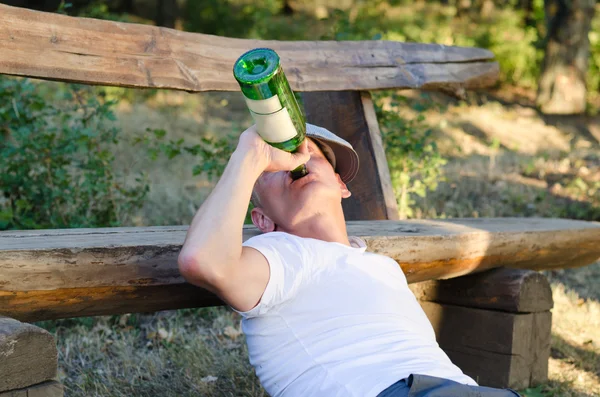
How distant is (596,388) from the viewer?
3.74 meters

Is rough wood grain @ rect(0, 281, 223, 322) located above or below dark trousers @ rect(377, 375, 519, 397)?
above

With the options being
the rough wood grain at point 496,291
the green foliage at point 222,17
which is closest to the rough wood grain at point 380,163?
the rough wood grain at point 496,291

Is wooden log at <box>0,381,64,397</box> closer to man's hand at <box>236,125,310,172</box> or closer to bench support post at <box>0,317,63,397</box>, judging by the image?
bench support post at <box>0,317,63,397</box>

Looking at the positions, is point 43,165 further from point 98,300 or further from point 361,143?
point 98,300

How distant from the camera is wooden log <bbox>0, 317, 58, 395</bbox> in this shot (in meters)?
1.79

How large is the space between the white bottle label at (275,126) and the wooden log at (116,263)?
1.63 ft

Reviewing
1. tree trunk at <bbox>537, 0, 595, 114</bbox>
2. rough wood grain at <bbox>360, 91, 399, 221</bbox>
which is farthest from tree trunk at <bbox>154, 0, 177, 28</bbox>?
rough wood grain at <bbox>360, 91, 399, 221</bbox>

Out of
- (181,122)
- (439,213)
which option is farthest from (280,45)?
(181,122)

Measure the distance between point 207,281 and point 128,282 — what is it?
0.42 meters

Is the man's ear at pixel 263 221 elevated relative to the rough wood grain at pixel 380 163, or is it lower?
elevated

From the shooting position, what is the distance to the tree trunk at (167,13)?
1159 cm

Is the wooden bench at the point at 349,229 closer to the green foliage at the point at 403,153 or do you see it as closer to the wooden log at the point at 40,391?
the wooden log at the point at 40,391

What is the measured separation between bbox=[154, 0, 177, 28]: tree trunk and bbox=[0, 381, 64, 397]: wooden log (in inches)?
401

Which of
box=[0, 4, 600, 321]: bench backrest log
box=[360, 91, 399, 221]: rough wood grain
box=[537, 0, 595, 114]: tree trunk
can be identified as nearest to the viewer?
box=[0, 4, 600, 321]: bench backrest log
